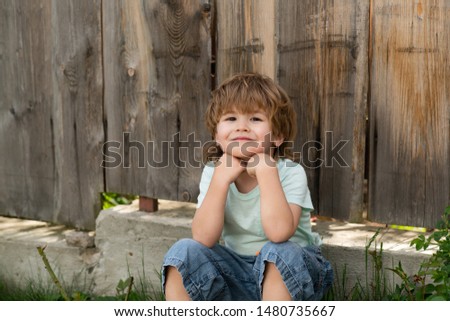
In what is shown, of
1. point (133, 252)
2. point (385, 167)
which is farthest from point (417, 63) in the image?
point (133, 252)

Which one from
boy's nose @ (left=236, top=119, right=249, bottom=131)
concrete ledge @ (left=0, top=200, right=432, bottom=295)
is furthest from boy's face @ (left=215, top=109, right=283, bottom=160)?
concrete ledge @ (left=0, top=200, right=432, bottom=295)

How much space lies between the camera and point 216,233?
2.99 meters

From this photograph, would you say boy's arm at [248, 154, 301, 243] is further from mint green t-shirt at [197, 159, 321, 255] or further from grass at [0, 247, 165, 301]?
grass at [0, 247, 165, 301]

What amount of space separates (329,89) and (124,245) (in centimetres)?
135

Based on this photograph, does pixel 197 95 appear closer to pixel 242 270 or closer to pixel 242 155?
pixel 242 155

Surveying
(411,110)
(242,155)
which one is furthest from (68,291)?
(411,110)

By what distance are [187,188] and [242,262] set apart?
697 mm

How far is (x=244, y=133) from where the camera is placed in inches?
119

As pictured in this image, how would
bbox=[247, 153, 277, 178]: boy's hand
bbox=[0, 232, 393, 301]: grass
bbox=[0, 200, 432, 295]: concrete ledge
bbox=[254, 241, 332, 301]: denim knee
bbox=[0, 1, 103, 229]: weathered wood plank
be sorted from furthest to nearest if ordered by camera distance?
bbox=[0, 1, 103, 229]: weathered wood plank, bbox=[0, 200, 432, 295]: concrete ledge, bbox=[0, 232, 393, 301]: grass, bbox=[247, 153, 277, 178]: boy's hand, bbox=[254, 241, 332, 301]: denim knee

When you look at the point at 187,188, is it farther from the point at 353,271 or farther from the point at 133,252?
the point at 353,271

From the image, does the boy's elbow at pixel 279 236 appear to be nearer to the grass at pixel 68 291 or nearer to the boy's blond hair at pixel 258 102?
the boy's blond hair at pixel 258 102

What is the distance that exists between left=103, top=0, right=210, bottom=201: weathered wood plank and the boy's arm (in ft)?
2.51

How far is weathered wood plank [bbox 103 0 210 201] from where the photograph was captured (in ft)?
11.7
